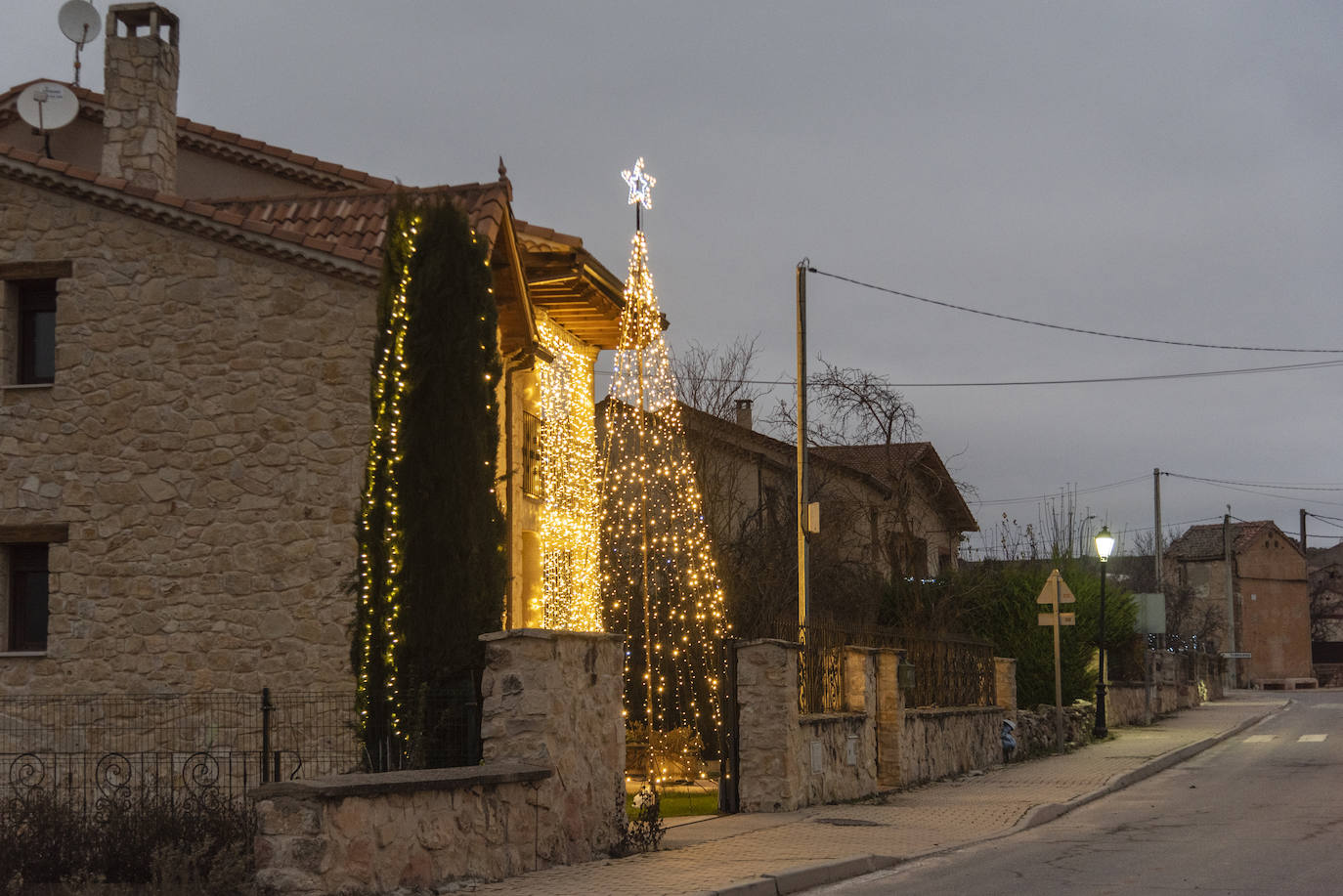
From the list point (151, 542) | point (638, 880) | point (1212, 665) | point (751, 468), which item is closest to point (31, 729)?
point (151, 542)

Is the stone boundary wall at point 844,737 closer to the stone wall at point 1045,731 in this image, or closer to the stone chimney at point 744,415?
the stone wall at point 1045,731

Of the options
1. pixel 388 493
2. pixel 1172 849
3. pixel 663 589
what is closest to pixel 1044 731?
pixel 663 589

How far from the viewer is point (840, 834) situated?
13.6 meters

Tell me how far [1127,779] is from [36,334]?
611 inches

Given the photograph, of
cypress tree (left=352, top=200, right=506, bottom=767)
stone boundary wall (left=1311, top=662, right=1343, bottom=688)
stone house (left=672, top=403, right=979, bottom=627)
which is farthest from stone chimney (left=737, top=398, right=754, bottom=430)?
stone boundary wall (left=1311, top=662, right=1343, bottom=688)

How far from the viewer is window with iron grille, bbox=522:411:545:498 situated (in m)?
18.7

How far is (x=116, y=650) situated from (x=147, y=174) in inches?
243

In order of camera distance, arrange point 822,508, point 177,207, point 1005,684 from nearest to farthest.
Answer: point 177,207
point 1005,684
point 822,508

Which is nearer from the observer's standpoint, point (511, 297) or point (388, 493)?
point (388, 493)

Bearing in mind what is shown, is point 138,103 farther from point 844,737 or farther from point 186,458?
point 844,737

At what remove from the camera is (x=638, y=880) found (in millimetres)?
10430

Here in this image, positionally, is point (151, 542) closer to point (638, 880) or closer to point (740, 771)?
point (740, 771)

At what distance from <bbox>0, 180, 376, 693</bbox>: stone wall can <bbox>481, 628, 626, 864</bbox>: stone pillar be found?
13.9 feet

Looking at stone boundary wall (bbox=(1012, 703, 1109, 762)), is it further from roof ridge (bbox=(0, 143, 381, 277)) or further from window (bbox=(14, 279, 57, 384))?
window (bbox=(14, 279, 57, 384))
